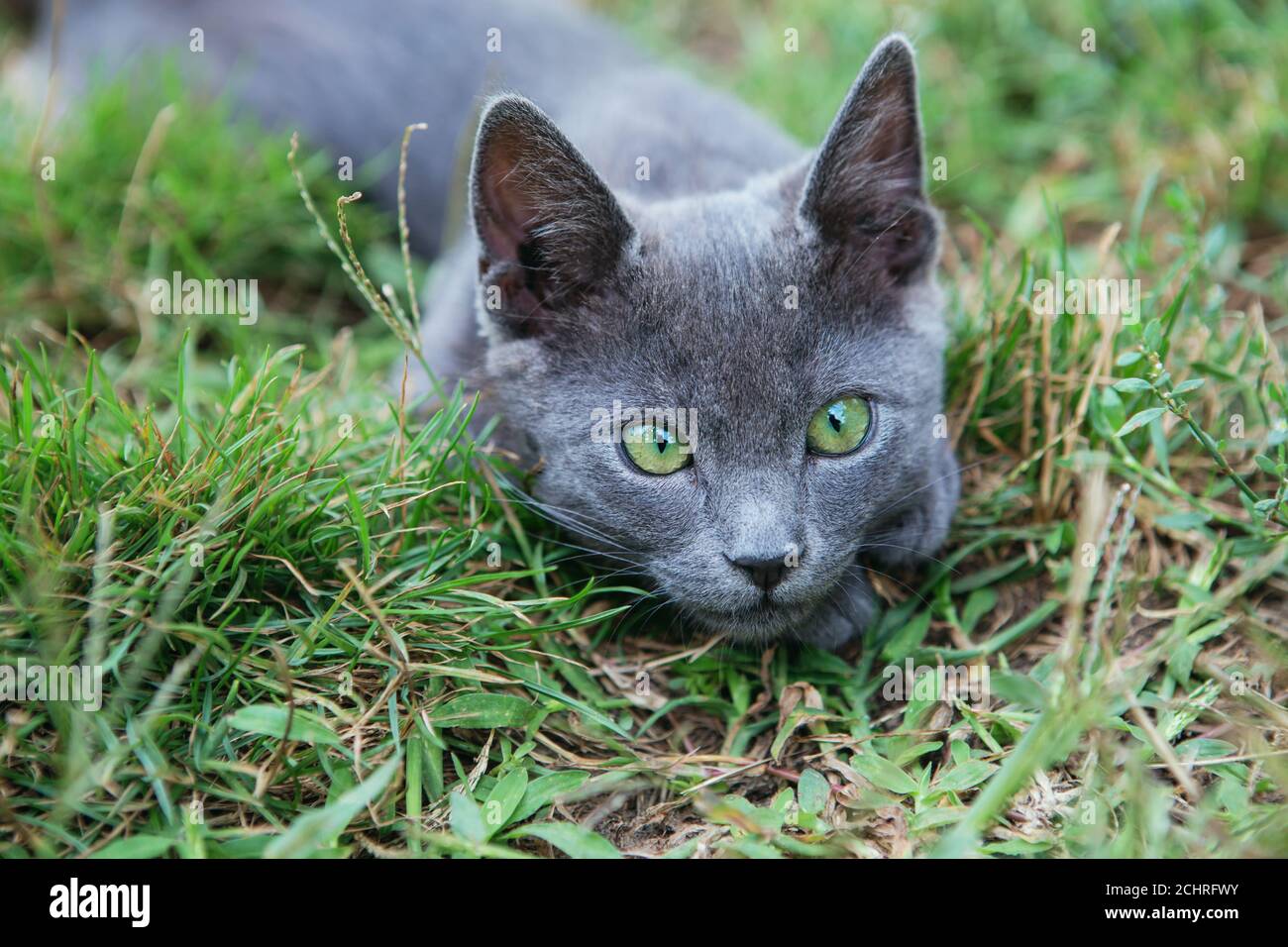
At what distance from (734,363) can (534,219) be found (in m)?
0.48

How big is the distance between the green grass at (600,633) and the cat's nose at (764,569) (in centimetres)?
29

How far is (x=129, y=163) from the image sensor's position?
304cm

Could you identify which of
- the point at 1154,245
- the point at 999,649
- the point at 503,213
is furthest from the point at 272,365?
the point at 1154,245

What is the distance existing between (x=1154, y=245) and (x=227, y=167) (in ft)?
8.70

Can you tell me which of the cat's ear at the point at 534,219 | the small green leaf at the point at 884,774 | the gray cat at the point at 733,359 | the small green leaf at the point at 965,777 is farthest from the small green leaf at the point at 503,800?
the cat's ear at the point at 534,219

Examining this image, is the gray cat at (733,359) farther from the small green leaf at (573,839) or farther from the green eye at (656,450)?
the small green leaf at (573,839)

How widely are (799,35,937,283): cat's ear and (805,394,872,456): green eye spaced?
0.96 feet

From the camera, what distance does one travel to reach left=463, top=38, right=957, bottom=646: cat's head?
1.82 metres

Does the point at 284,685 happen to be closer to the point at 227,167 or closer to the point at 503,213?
the point at 503,213

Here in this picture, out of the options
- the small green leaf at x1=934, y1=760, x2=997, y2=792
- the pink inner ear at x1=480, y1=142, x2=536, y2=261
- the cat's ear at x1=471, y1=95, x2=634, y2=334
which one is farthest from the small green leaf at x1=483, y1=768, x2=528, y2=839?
the pink inner ear at x1=480, y1=142, x2=536, y2=261

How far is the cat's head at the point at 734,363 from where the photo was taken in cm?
182

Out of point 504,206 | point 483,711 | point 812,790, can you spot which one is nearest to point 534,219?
point 504,206

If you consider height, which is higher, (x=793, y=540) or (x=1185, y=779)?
(x=793, y=540)

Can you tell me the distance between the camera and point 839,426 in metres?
1.92
